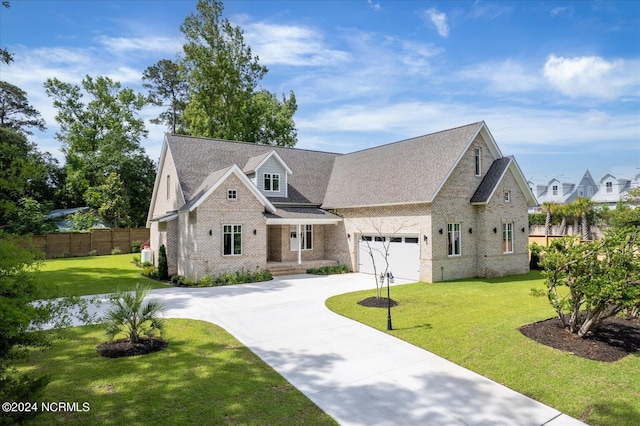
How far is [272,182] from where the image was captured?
23.0m

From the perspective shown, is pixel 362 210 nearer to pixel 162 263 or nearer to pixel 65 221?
pixel 162 263

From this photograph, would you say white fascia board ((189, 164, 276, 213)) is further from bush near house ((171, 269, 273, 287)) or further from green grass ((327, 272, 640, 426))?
green grass ((327, 272, 640, 426))

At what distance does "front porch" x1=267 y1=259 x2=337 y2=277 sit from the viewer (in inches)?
812

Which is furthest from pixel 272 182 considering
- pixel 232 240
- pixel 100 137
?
pixel 100 137

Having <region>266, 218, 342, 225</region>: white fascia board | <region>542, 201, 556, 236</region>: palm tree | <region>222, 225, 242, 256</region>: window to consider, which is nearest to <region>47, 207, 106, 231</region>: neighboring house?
<region>222, 225, 242, 256</region>: window

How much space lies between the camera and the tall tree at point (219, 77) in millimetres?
35781

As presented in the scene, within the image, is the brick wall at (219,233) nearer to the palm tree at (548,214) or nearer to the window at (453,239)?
the window at (453,239)

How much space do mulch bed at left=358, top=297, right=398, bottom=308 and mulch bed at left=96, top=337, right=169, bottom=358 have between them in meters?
6.80

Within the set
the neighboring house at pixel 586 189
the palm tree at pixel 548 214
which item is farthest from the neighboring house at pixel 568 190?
the palm tree at pixel 548 214

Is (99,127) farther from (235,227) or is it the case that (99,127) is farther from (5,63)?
(5,63)

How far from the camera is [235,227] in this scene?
18984 millimetres

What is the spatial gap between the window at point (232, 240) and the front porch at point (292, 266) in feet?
8.05

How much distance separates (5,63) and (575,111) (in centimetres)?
2363

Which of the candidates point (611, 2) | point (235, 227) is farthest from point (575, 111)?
point (235, 227)
